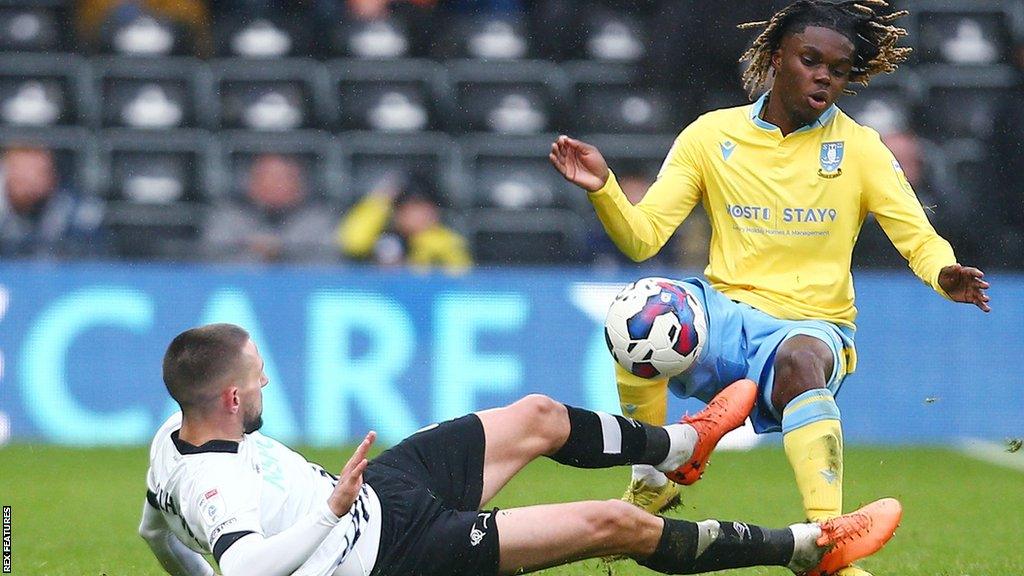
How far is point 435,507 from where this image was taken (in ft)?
15.0

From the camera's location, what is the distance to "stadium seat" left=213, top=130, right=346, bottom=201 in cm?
1119

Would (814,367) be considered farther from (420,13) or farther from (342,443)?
(420,13)

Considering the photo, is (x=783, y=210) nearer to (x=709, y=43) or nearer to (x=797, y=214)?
(x=797, y=214)

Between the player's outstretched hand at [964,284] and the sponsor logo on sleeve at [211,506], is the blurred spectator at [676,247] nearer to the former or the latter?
the player's outstretched hand at [964,284]

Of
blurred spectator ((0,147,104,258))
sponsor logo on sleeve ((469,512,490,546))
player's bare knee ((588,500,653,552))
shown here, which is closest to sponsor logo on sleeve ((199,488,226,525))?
sponsor logo on sleeve ((469,512,490,546))

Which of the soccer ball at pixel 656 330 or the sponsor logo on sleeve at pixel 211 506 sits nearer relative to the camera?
the sponsor logo on sleeve at pixel 211 506

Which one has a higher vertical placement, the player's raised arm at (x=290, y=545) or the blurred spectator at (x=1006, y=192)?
the player's raised arm at (x=290, y=545)

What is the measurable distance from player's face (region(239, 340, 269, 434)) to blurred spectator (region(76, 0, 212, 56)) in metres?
7.64

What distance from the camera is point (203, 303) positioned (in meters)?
9.73

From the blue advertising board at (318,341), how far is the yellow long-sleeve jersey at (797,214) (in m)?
4.20

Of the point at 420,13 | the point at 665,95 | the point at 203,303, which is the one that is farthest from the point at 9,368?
the point at 665,95

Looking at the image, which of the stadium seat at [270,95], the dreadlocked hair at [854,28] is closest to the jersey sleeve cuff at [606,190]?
the dreadlocked hair at [854,28]

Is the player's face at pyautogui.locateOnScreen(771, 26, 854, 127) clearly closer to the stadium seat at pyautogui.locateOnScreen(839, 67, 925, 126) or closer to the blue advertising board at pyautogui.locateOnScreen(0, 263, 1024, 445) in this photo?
the blue advertising board at pyautogui.locateOnScreen(0, 263, 1024, 445)

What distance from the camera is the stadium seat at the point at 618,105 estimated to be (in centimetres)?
1153
